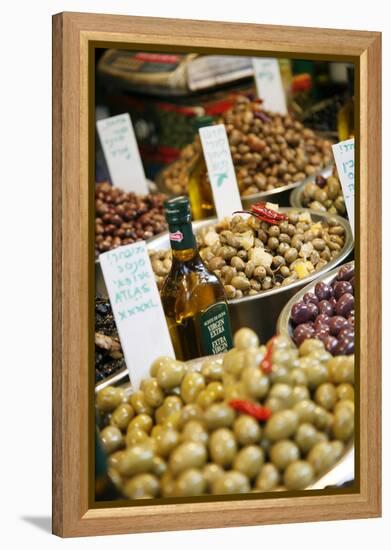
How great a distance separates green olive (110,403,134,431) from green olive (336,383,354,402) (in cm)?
60

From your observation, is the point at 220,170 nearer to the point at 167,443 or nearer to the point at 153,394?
the point at 153,394

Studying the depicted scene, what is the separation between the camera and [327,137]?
13.8ft

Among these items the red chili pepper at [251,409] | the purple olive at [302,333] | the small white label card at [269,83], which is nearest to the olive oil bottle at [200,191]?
the small white label card at [269,83]

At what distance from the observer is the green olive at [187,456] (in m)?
2.70

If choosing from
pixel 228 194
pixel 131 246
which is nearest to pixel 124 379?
pixel 131 246

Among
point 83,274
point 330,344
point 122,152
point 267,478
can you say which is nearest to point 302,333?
point 330,344

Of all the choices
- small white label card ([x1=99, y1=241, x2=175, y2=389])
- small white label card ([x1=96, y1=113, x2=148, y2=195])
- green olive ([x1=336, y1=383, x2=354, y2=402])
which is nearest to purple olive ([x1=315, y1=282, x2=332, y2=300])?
green olive ([x1=336, y1=383, x2=354, y2=402])

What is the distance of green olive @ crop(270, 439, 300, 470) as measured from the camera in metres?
2.73

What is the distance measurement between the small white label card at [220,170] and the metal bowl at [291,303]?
492 millimetres

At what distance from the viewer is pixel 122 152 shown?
3.74m

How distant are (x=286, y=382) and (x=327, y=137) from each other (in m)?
1.68

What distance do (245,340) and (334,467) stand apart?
452 mm

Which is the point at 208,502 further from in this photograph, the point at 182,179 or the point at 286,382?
the point at 182,179

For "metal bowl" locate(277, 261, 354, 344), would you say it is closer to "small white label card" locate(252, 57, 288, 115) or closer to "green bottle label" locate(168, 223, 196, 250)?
"green bottle label" locate(168, 223, 196, 250)
